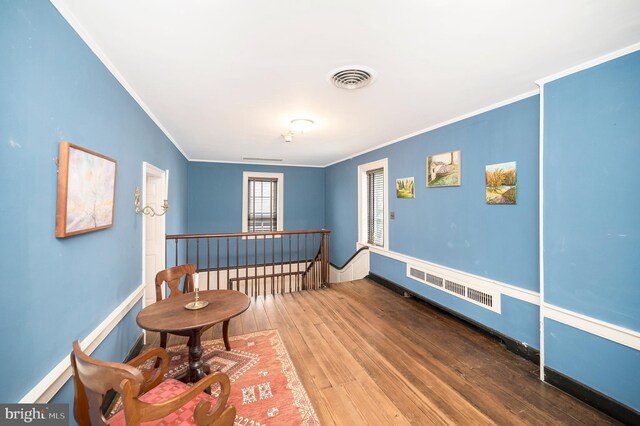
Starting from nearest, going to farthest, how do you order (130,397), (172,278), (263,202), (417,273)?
(130,397)
(172,278)
(417,273)
(263,202)

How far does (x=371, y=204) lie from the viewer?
17.3 ft

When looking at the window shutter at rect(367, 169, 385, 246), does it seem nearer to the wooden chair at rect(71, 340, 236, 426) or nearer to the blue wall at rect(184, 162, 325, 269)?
the blue wall at rect(184, 162, 325, 269)

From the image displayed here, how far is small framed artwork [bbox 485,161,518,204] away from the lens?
254cm

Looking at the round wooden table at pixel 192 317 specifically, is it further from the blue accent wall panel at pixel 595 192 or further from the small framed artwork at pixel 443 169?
the small framed artwork at pixel 443 169

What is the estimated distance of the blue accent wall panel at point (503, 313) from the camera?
238 centimetres

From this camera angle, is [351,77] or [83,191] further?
[351,77]

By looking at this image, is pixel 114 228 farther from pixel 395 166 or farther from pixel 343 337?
pixel 395 166

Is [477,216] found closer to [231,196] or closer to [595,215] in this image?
[595,215]

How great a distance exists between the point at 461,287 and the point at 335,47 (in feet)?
9.74

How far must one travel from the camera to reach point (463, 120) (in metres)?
3.07

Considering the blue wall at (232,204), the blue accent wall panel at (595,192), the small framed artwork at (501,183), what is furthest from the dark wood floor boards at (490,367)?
the blue wall at (232,204)

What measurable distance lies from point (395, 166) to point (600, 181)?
261 centimetres

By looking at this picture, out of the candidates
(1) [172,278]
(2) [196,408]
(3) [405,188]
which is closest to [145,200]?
(1) [172,278]

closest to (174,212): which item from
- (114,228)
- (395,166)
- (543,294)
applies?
(114,228)
